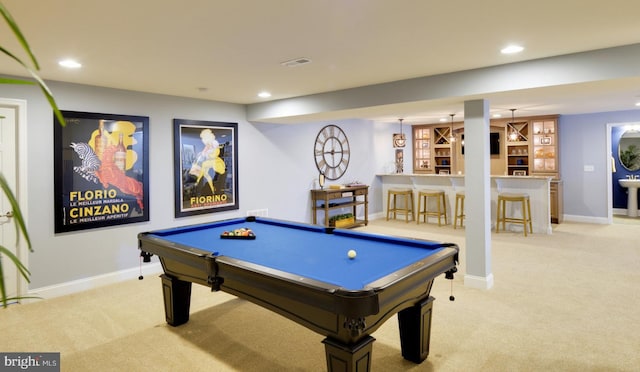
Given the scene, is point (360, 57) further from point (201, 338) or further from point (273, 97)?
point (201, 338)

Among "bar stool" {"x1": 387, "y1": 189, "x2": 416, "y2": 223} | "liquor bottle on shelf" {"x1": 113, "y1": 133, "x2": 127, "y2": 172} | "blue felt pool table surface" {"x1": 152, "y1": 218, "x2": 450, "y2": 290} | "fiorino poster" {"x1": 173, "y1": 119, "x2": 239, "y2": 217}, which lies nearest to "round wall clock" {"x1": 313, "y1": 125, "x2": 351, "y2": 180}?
"bar stool" {"x1": 387, "y1": 189, "x2": 416, "y2": 223}

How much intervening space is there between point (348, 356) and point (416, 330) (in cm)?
84

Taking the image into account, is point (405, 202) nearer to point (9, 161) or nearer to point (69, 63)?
point (69, 63)

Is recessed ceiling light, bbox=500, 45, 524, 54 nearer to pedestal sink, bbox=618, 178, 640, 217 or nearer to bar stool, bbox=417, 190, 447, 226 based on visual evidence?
bar stool, bbox=417, 190, 447, 226

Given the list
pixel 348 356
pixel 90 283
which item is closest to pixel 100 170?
pixel 90 283

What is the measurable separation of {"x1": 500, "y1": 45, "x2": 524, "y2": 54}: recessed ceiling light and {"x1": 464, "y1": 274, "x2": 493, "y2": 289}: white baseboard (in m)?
2.22

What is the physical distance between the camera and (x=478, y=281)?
4.12 m

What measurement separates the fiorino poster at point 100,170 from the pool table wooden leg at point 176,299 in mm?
1614

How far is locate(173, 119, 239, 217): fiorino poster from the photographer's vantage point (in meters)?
Answer: 5.11

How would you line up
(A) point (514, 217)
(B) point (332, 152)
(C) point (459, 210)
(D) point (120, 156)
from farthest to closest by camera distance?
1. (C) point (459, 210)
2. (B) point (332, 152)
3. (A) point (514, 217)
4. (D) point (120, 156)

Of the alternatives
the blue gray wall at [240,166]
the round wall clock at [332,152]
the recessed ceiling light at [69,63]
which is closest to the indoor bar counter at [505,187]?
the blue gray wall at [240,166]

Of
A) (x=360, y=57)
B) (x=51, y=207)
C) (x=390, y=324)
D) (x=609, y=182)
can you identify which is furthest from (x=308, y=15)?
(x=609, y=182)

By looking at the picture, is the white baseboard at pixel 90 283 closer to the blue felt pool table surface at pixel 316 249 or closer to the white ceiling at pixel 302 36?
the blue felt pool table surface at pixel 316 249

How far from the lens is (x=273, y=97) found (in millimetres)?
5242
